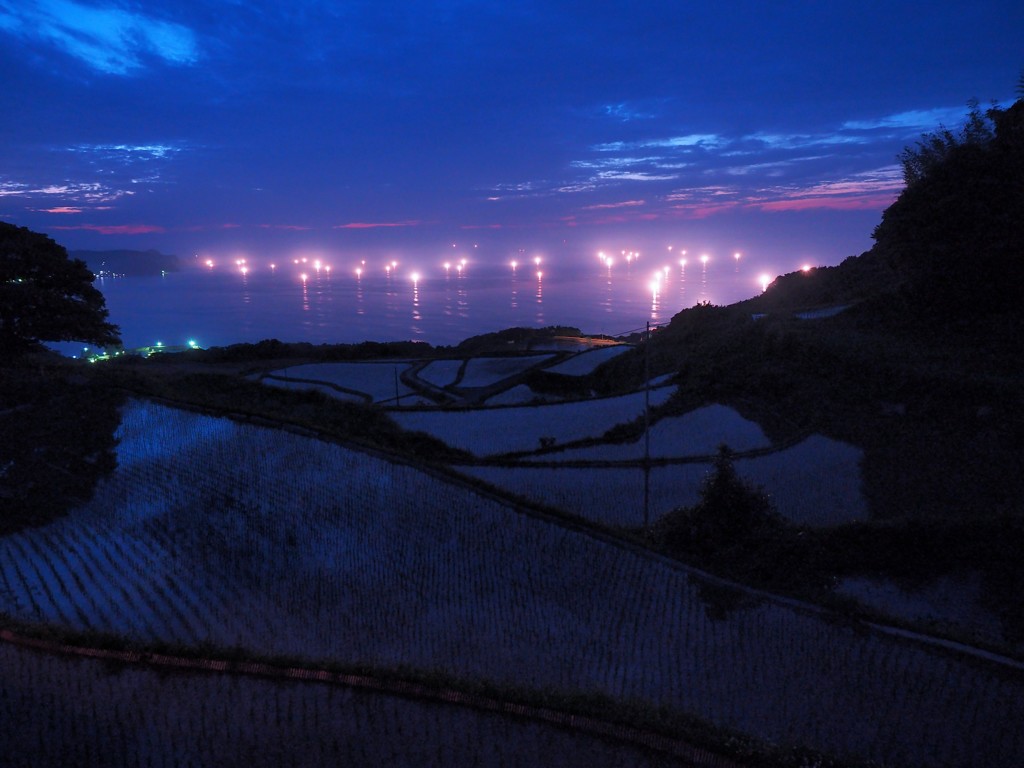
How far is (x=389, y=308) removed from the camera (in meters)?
94.8

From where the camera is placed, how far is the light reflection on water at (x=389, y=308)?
74.7 m

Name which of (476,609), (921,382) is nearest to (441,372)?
(921,382)

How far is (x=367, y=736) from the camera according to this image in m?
5.27

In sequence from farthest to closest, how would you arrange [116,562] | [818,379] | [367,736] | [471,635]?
[818,379] < [116,562] < [471,635] < [367,736]

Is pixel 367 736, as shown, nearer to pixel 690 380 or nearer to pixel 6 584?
pixel 6 584

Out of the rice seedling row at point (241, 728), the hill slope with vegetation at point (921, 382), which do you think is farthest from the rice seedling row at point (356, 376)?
the rice seedling row at point (241, 728)

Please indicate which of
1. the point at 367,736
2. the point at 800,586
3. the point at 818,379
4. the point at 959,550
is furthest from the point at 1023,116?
the point at 367,736

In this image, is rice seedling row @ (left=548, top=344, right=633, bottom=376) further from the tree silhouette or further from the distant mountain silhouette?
the distant mountain silhouette

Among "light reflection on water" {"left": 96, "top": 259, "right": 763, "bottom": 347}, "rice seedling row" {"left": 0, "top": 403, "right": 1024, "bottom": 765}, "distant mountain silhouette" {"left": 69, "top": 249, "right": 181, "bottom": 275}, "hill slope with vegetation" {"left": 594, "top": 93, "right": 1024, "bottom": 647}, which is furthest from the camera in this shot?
"distant mountain silhouette" {"left": 69, "top": 249, "right": 181, "bottom": 275}

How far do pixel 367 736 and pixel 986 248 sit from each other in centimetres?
2254

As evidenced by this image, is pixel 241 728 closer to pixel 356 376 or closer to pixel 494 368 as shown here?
pixel 356 376

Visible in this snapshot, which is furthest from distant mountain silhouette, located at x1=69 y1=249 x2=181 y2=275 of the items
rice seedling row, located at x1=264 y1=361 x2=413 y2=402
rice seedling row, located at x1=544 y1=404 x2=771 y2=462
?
rice seedling row, located at x1=544 y1=404 x2=771 y2=462

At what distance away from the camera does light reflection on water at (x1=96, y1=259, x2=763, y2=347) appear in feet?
245

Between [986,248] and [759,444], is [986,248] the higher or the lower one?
the higher one
